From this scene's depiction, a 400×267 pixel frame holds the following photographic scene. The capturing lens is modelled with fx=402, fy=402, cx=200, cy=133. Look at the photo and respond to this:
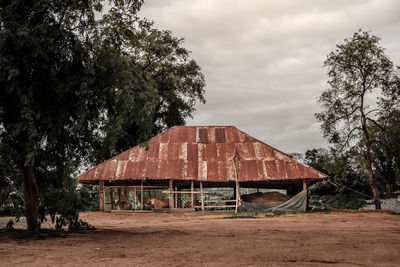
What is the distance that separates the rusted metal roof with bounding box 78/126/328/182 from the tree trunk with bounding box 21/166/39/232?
50.4 ft

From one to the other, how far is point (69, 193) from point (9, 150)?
7.30 feet

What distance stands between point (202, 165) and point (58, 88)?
1818 cm

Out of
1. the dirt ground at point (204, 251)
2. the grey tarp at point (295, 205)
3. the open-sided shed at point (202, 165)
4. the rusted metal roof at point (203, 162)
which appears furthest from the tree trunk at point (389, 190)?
the dirt ground at point (204, 251)

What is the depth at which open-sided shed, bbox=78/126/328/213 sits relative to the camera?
84.4 feet

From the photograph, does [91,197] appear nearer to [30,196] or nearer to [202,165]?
[202,165]

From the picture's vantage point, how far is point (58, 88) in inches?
354

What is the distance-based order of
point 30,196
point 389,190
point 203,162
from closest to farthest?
1. point 30,196
2. point 203,162
3. point 389,190

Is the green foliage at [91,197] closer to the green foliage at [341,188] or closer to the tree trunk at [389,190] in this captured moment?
the green foliage at [341,188]

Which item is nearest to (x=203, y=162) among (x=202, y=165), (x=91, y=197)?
(x=202, y=165)

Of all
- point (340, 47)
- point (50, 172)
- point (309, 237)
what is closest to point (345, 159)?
point (340, 47)

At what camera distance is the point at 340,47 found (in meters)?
26.5

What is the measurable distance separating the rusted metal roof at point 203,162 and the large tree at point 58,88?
1536 cm

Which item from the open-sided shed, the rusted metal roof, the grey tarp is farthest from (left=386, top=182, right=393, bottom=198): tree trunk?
the grey tarp

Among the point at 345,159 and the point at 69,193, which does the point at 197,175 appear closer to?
the point at 345,159
